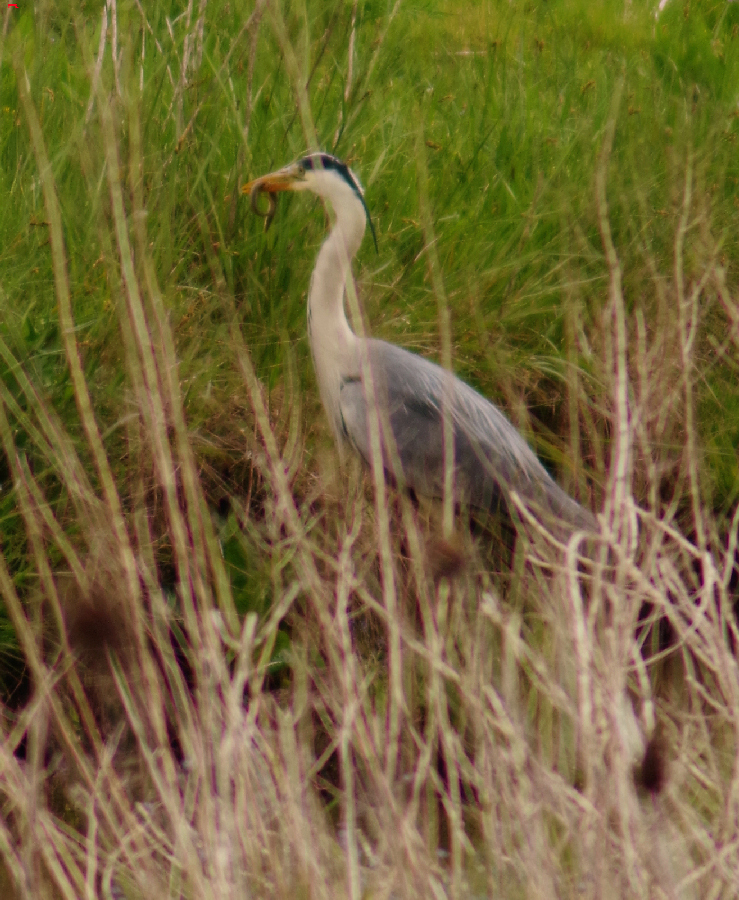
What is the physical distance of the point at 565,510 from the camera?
276cm

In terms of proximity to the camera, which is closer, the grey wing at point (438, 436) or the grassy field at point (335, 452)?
the grassy field at point (335, 452)

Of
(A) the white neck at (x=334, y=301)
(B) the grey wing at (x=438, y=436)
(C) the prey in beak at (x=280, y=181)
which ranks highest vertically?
(C) the prey in beak at (x=280, y=181)

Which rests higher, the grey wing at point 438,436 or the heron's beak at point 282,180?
the heron's beak at point 282,180

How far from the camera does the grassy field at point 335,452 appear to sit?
1.26 meters

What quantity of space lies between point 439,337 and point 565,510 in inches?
25.8

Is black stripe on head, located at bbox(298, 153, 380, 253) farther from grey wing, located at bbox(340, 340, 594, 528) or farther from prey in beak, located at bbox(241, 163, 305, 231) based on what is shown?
grey wing, located at bbox(340, 340, 594, 528)

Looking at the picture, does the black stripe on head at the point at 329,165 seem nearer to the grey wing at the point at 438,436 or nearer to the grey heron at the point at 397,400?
the grey heron at the point at 397,400

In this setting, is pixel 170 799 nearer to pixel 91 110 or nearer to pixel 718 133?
pixel 91 110

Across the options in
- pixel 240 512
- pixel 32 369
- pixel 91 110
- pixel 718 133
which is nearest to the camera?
pixel 32 369

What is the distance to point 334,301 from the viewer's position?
2811 mm

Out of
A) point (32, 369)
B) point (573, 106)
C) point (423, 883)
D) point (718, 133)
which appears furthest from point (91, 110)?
point (423, 883)

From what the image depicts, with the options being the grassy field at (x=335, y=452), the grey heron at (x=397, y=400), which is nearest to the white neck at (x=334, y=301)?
the grey heron at (x=397, y=400)

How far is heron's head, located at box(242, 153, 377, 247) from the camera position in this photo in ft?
9.05

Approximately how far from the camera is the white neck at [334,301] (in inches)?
109
